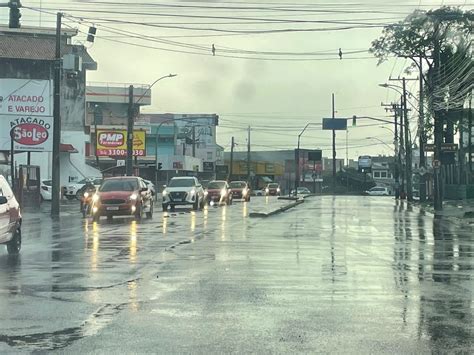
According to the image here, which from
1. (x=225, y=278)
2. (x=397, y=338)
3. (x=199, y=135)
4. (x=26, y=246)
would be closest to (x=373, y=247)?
(x=225, y=278)

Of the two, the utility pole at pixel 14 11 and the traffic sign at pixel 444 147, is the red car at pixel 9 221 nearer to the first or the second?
the utility pole at pixel 14 11

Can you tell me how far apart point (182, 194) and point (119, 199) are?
10073mm

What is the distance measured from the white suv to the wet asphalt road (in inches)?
735

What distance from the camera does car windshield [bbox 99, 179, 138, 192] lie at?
29.0 m

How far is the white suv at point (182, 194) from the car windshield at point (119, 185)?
818cm

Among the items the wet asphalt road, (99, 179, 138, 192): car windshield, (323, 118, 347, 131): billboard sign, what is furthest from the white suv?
(323, 118, 347, 131): billboard sign

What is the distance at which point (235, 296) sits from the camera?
9.95 m

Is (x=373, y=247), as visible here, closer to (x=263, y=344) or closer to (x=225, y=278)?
(x=225, y=278)

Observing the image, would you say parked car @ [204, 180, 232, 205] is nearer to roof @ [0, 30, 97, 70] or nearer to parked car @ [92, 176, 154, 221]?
parked car @ [92, 176, 154, 221]

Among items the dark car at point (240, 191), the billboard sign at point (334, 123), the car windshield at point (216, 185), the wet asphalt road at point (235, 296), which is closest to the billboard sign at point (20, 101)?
the car windshield at point (216, 185)

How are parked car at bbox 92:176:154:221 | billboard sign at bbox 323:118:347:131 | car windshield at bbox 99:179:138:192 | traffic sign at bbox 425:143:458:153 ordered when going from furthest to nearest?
billboard sign at bbox 323:118:347:131, traffic sign at bbox 425:143:458:153, car windshield at bbox 99:179:138:192, parked car at bbox 92:176:154:221

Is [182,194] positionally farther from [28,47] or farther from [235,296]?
[28,47]

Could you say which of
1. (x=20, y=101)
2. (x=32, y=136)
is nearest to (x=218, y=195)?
(x=32, y=136)

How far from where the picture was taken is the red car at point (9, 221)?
48.5 ft
